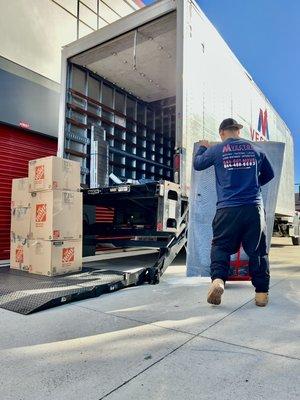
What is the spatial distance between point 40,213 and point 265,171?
3.03m

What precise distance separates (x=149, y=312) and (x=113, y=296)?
0.72 m

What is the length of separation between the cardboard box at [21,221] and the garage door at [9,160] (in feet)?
3.78

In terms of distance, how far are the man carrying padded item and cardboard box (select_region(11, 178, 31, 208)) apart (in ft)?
9.95

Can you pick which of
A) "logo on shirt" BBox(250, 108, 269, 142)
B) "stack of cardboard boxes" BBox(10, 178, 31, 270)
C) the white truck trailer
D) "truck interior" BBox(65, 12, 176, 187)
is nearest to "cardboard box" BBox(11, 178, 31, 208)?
"stack of cardboard boxes" BBox(10, 178, 31, 270)

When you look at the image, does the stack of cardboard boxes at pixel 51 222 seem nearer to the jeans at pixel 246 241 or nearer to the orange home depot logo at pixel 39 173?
the orange home depot logo at pixel 39 173

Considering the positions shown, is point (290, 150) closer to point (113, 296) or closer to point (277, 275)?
point (277, 275)

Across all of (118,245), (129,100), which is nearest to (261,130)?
(129,100)

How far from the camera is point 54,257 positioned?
4.59 m

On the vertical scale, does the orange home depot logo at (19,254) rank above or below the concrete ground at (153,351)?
above

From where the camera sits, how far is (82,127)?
6.02 m

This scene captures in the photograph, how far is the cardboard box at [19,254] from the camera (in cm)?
494

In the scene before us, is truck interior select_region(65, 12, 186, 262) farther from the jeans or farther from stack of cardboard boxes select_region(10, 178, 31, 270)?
the jeans

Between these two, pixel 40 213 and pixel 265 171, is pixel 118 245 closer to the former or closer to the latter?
pixel 40 213

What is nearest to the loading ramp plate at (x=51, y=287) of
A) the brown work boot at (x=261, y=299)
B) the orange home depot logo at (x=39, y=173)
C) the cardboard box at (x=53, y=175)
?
the cardboard box at (x=53, y=175)
